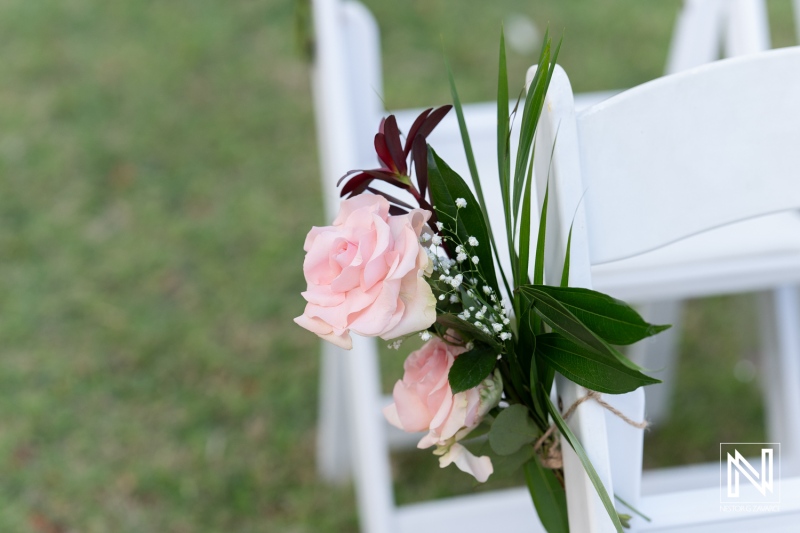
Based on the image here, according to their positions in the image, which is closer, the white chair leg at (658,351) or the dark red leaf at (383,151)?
the dark red leaf at (383,151)

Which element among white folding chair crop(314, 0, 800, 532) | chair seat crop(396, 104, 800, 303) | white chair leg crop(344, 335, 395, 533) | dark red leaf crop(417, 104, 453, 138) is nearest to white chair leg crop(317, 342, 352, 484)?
white folding chair crop(314, 0, 800, 532)

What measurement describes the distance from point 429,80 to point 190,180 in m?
0.87

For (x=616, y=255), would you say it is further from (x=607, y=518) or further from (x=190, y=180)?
(x=190, y=180)

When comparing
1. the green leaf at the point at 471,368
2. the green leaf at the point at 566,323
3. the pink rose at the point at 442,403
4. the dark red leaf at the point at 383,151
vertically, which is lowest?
the pink rose at the point at 442,403

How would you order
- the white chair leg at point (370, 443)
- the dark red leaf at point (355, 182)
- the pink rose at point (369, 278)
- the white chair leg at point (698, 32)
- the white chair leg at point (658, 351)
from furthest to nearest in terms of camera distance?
the white chair leg at point (658, 351) < the white chair leg at point (698, 32) < the white chair leg at point (370, 443) < the dark red leaf at point (355, 182) < the pink rose at point (369, 278)

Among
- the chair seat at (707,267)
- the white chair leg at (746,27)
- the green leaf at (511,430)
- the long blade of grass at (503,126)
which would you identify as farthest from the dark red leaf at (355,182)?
the white chair leg at (746,27)

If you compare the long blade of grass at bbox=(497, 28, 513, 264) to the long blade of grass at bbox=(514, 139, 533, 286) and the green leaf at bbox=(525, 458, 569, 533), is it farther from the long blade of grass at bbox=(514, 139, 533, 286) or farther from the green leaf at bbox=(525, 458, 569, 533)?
the green leaf at bbox=(525, 458, 569, 533)

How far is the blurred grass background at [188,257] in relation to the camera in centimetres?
175

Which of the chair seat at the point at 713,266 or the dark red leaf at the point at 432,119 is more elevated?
the dark red leaf at the point at 432,119

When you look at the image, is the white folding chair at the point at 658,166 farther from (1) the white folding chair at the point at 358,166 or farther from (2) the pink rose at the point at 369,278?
(1) the white folding chair at the point at 358,166

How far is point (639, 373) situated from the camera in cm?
60

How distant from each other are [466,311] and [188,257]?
5.64 feet

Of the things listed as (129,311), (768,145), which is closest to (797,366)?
(768,145)

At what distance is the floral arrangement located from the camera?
59 cm
